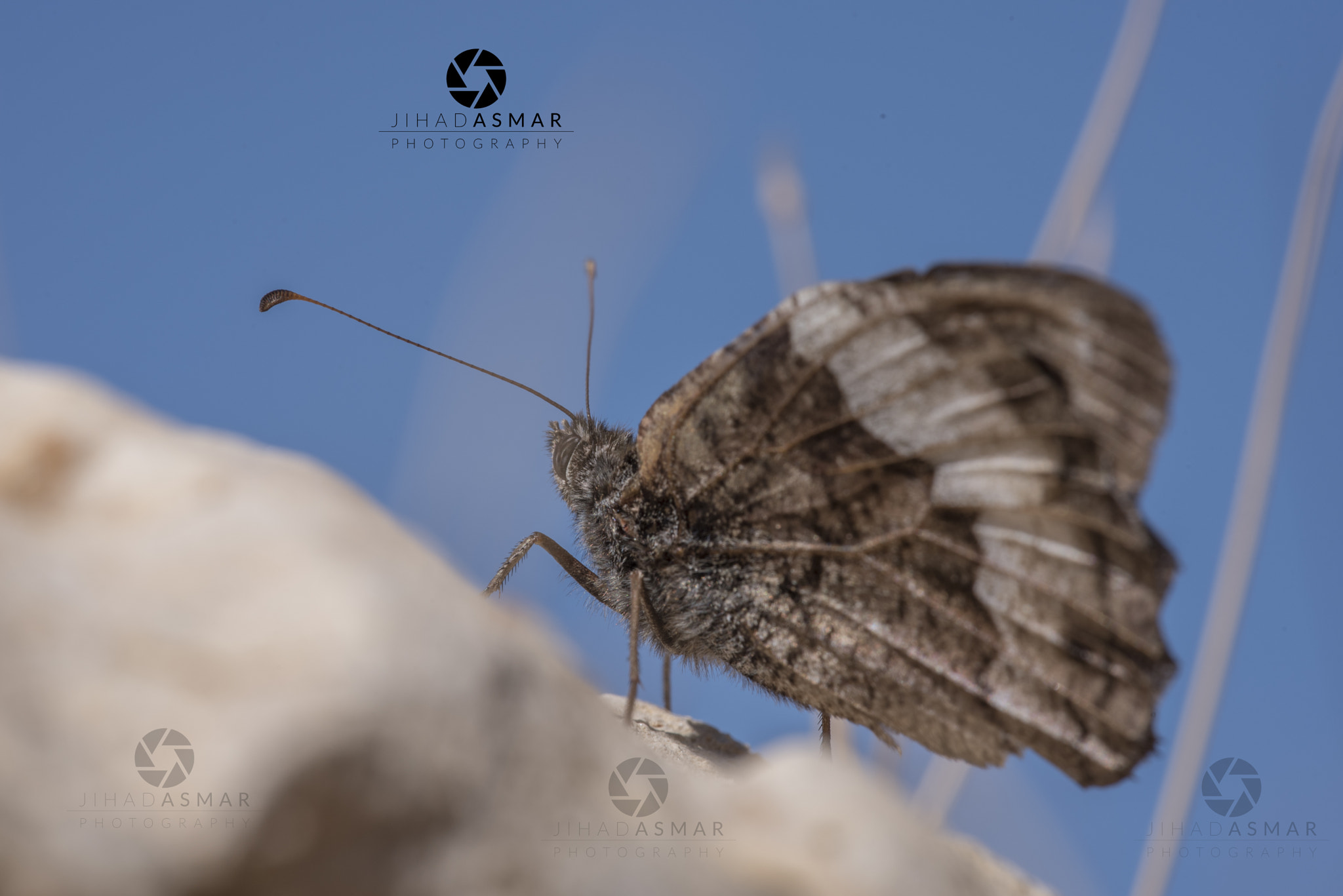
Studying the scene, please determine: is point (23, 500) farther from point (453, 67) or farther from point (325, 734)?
point (453, 67)

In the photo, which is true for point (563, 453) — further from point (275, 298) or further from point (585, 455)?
point (275, 298)

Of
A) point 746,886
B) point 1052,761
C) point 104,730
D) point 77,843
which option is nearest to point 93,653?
point 104,730

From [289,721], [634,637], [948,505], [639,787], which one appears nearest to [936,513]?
[948,505]

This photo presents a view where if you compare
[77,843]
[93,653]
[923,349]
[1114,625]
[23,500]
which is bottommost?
[77,843]

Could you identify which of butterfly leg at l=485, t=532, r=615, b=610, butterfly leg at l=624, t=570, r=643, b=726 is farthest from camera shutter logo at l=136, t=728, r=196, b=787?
butterfly leg at l=485, t=532, r=615, b=610

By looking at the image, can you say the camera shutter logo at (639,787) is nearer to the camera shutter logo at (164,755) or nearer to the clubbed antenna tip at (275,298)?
the camera shutter logo at (164,755)

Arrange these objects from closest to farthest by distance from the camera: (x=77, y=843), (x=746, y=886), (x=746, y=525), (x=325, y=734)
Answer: (x=77, y=843)
(x=325, y=734)
(x=746, y=886)
(x=746, y=525)

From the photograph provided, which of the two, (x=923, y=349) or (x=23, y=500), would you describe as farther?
(x=923, y=349)
